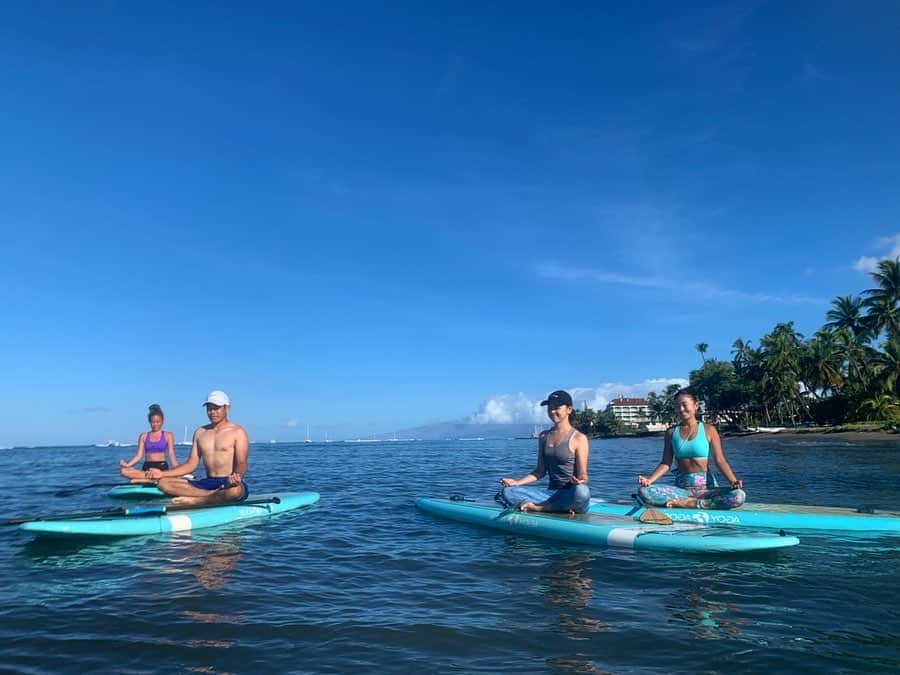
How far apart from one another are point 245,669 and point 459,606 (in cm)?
234

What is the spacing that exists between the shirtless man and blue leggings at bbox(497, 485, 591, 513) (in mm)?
4995

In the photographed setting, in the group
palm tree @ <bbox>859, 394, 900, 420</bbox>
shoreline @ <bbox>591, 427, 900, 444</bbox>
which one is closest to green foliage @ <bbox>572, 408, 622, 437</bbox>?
shoreline @ <bbox>591, 427, 900, 444</bbox>

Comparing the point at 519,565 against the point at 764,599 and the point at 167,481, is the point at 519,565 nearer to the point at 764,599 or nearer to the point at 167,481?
the point at 764,599

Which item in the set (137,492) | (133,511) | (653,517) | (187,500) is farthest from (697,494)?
(137,492)

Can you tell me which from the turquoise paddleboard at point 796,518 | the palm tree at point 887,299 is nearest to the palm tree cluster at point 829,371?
the palm tree at point 887,299

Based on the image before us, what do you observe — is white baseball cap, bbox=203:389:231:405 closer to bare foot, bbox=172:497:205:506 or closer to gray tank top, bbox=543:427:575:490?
bare foot, bbox=172:497:205:506

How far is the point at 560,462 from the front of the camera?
30.9 ft

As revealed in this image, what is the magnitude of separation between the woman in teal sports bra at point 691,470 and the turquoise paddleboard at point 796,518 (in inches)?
8.3

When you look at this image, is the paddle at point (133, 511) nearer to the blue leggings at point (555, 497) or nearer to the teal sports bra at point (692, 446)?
the blue leggings at point (555, 497)

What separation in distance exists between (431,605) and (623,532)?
391cm

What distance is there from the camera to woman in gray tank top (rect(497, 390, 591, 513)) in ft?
29.8

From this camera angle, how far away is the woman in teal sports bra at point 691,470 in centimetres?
968

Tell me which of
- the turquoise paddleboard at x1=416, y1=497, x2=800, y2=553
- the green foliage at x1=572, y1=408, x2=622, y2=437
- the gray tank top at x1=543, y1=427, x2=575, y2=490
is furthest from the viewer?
the green foliage at x1=572, y1=408, x2=622, y2=437

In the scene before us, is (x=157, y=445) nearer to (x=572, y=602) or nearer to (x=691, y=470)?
(x=572, y=602)
